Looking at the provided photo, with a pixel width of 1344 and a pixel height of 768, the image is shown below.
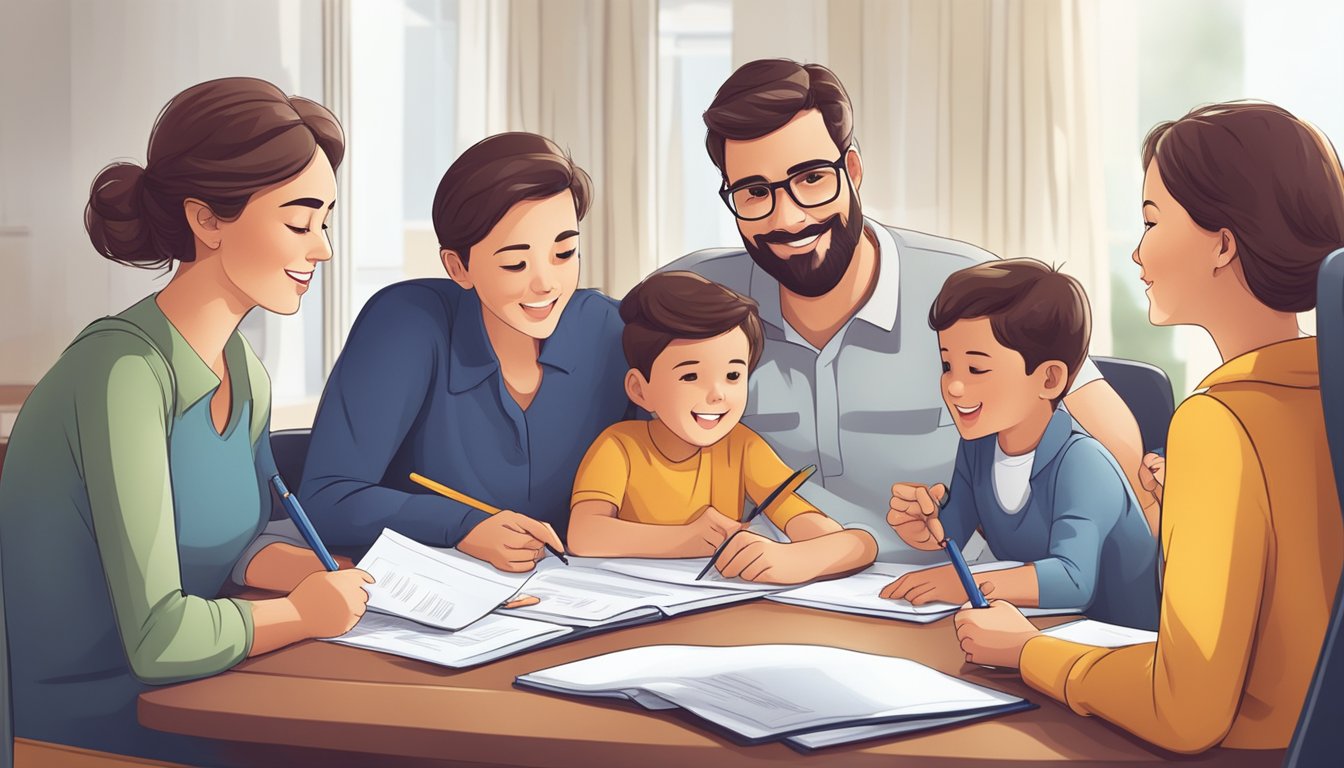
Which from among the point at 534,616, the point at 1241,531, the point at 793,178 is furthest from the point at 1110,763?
the point at 793,178

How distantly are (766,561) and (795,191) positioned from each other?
2.28ft

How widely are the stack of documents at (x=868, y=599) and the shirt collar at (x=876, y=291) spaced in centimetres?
56

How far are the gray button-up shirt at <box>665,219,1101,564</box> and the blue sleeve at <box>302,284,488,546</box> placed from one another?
597 mm

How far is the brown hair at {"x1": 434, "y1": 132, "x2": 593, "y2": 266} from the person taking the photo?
5.45 ft

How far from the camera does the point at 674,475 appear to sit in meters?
1.81

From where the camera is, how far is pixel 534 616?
130 cm

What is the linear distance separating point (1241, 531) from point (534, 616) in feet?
2.57

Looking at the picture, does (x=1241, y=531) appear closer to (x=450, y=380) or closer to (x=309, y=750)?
(x=309, y=750)

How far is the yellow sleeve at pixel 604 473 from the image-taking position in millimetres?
1763

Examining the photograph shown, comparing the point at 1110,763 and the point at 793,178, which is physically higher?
the point at 793,178

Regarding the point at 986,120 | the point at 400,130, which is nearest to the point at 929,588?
the point at 986,120

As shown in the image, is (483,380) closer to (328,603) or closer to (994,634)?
(328,603)

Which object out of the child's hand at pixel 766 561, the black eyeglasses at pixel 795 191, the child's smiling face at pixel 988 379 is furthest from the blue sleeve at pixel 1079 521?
the black eyeglasses at pixel 795 191

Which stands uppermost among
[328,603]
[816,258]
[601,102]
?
[601,102]
